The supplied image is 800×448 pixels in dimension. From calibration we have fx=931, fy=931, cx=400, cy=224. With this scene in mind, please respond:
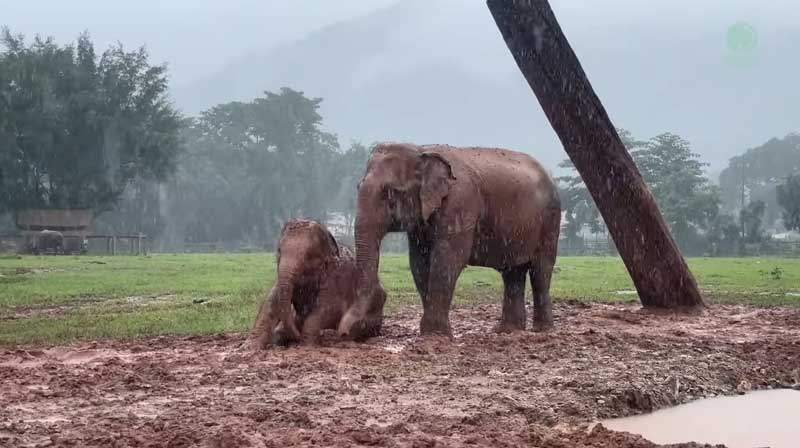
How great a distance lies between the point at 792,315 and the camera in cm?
1295

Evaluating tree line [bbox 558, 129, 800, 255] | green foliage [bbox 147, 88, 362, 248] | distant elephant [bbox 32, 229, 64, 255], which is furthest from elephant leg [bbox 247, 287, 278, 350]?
green foliage [bbox 147, 88, 362, 248]

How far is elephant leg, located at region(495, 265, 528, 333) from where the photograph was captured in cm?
1123

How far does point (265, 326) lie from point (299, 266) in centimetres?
67

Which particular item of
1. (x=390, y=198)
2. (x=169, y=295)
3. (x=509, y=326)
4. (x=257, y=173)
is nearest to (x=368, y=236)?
(x=390, y=198)

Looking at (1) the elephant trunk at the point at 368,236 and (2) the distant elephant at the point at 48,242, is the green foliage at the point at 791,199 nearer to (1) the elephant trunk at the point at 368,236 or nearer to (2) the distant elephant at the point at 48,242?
(2) the distant elephant at the point at 48,242

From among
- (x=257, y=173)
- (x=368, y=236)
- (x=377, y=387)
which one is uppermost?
(x=257, y=173)

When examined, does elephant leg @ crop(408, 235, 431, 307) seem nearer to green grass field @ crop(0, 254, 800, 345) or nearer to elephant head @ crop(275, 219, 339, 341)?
elephant head @ crop(275, 219, 339, 341)

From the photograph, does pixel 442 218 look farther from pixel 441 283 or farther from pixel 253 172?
pixel 253 172

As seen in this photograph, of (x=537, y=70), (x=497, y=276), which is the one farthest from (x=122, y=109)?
(x=537, y=70)

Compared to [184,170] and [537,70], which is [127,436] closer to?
[537,70]

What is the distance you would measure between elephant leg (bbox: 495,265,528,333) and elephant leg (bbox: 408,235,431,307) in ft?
3.96

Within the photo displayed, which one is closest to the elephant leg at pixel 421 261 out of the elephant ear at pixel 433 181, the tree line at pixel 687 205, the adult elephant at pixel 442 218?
the adult elephant at pixel 442 218

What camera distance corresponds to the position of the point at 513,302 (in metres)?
11.4

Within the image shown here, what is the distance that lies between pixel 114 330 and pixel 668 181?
60746 millimetres
